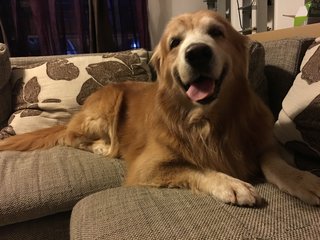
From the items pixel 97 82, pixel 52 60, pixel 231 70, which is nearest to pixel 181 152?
pixel 231 70

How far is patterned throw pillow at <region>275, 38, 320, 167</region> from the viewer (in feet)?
3.85

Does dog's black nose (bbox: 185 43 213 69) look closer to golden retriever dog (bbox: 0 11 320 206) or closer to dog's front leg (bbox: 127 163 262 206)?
golden retriever dog (bbox: 0 11 320 206)

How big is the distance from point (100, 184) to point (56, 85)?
957mm

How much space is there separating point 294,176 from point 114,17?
287cm

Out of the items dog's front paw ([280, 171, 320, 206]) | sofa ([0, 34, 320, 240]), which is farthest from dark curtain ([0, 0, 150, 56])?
dog's front paw ([280, 171, 320, 206])

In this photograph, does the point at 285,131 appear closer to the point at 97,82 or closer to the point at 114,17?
the point at 97,82

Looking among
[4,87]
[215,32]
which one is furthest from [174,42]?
[4,87]

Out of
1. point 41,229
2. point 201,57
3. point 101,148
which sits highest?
point 201,57

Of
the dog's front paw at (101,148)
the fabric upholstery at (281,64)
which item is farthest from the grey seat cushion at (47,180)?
the fabric upholstery at (281,64)

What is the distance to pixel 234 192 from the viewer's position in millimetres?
1029

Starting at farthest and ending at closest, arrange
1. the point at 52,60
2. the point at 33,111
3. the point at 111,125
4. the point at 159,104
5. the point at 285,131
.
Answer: the point at 52,60 → the point at 33,111 → the point at 111,125 → the point at 159,104 → the point at 285,131

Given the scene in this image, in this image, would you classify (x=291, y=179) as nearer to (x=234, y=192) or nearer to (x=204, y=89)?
(x=234, y=192)

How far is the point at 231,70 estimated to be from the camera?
1323mm

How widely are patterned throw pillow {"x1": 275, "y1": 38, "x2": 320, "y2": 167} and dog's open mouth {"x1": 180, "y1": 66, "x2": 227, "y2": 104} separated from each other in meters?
0.30
